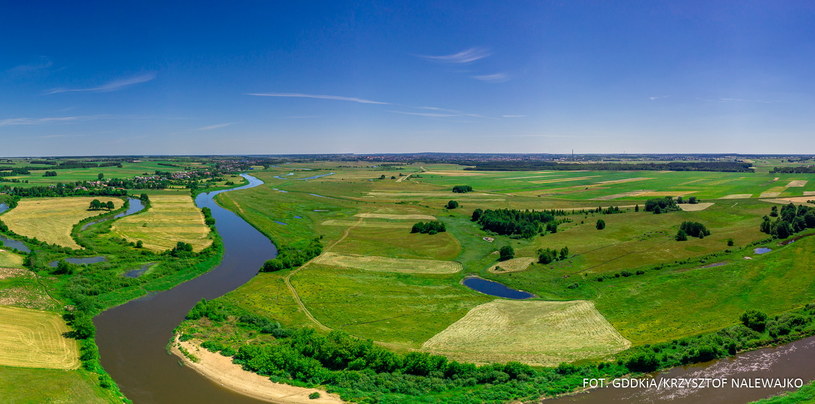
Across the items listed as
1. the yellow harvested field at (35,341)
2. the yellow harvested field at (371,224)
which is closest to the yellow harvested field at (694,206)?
the yellow harvested field at (371,224)

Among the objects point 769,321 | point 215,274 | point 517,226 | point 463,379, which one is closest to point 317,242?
point 215,274

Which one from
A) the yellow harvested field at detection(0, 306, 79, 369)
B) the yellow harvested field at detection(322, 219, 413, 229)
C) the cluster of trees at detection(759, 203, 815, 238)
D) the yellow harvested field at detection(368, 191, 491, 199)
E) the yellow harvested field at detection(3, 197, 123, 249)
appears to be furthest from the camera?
the yellow harvested field at detection(368, 191, 491, 199)

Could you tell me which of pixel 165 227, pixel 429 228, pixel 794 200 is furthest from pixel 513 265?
pixel 794 200

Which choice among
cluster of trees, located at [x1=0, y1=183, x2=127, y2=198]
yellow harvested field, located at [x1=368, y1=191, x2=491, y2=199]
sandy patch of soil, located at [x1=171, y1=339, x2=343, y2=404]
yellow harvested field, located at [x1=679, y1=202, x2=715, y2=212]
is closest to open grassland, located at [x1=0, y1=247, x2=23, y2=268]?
sandy patch of soil, located at [x1=171, y1=339, x2=343, y2=404]

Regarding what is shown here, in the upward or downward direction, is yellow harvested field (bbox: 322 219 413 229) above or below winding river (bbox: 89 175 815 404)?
above

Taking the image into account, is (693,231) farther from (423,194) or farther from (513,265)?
(423,194)

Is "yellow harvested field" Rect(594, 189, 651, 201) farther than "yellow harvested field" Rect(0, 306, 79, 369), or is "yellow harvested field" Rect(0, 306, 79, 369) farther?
"yellow harvested field" Rect(594, 189, 651, 201)

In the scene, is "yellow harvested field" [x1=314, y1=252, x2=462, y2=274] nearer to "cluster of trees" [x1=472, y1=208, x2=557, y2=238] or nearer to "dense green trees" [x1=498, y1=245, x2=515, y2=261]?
"dense green trees" [x1=498, y1=245, x2=515, y2=261]
